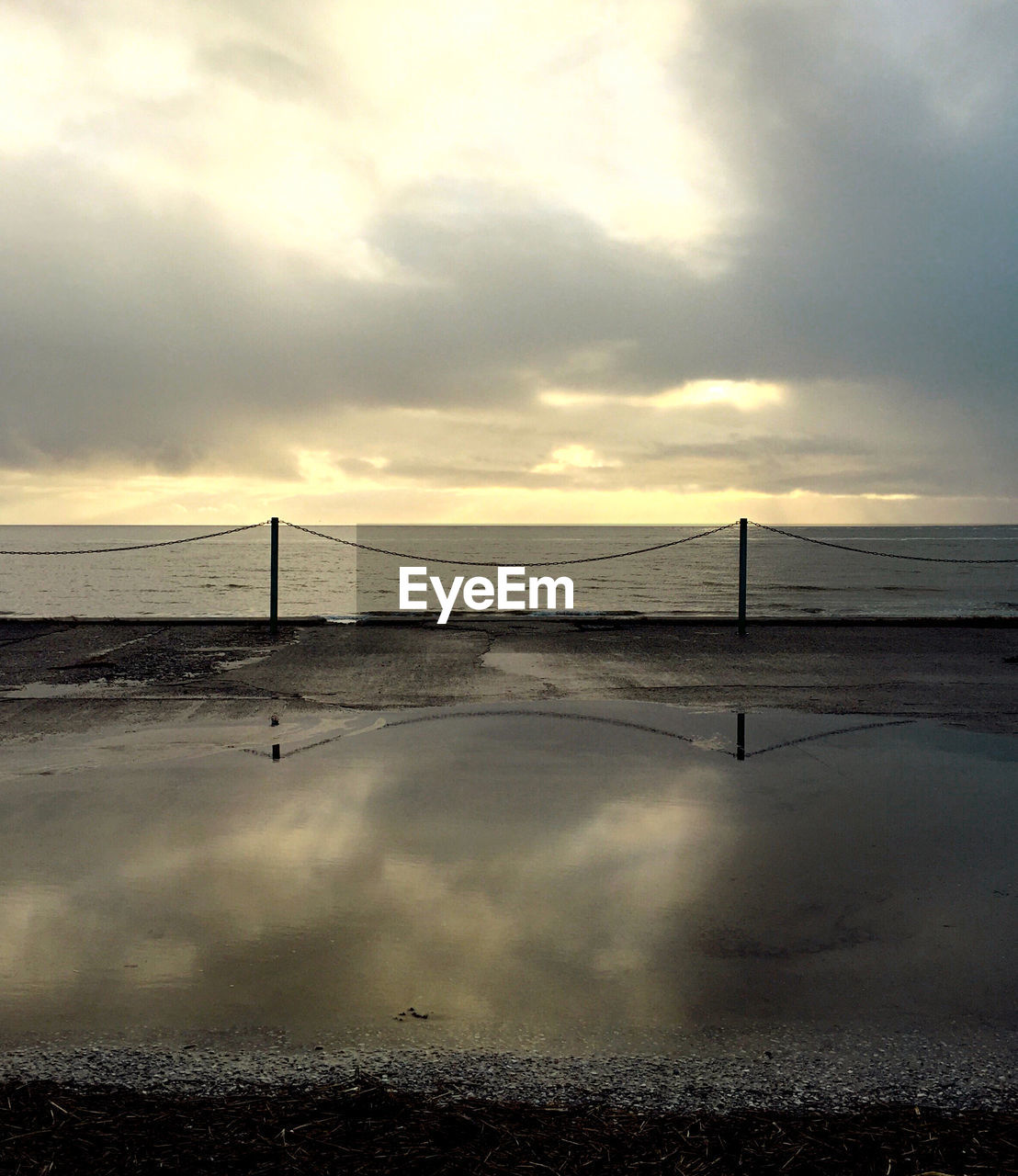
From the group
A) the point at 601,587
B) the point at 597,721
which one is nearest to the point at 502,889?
the point at 597,721

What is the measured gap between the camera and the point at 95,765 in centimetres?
615

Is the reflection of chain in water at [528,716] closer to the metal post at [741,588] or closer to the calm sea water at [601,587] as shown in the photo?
the metal post at [741,588]

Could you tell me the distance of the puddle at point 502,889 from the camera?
2.94m

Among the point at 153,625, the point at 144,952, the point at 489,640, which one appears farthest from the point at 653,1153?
the point at 153,625

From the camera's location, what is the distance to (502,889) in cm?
390

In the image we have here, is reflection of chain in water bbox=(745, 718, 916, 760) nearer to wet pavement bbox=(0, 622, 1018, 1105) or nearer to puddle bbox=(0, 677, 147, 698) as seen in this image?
wet pavement bbox=(0, 622, 1018, 1105)

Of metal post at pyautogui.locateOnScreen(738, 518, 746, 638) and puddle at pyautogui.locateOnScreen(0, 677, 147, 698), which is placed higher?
metal post at pyautogui.locateOnScreen(738, 518, 746, 638)

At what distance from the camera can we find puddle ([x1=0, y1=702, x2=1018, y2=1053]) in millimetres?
2936

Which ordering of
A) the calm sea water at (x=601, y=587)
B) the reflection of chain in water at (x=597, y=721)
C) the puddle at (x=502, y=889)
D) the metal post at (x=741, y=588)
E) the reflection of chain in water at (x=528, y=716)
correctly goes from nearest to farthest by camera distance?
1. the puddle at (x=502, y=889)
2. the reflection of chain in water at (x=597, y=721)
3. the reflection of chain in water at (x=528, y=716)
4. the metal post at (x=741, y=588)
5. the calm sea water at (x=601, y=587)

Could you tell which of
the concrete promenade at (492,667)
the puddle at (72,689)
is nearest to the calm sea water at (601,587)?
the concrete promenade at (492,667)

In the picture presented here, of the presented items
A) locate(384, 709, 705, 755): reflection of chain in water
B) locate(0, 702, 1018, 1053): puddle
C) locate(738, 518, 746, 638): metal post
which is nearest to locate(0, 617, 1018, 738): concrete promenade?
locate(738, 518, 746, 638): metal post

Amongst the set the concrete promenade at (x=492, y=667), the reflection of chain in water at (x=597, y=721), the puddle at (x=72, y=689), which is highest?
the concrete promenade at (x=492, y=667)

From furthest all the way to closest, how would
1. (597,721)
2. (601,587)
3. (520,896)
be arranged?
(601,587) → (597,721) → (520,896)

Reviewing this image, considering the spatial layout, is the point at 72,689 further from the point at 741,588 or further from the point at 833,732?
the point at 741,588
